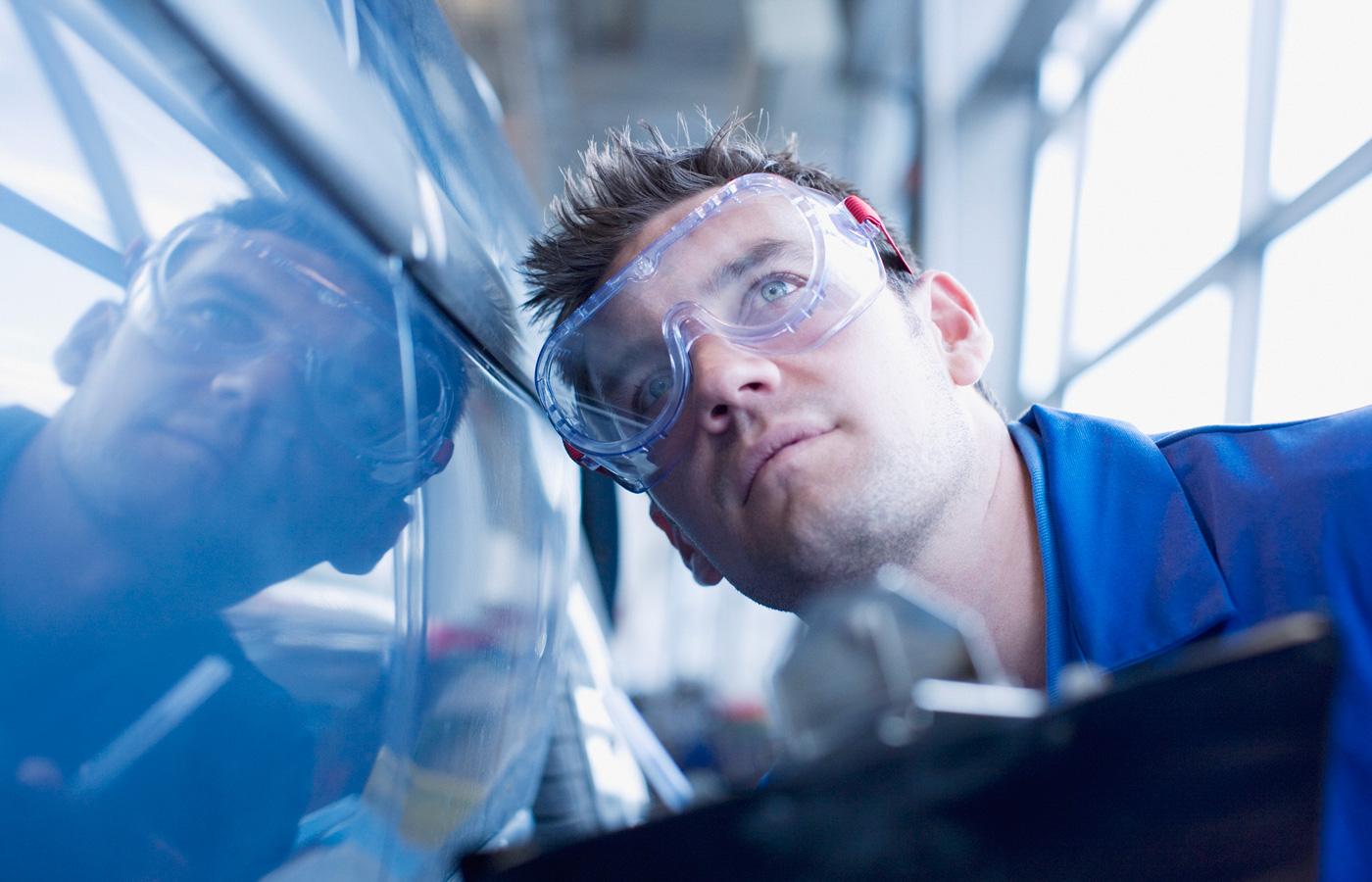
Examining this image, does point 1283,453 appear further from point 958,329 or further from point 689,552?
point 689,552

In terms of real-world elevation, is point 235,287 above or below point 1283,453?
above

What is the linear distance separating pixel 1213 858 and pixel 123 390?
0.48m

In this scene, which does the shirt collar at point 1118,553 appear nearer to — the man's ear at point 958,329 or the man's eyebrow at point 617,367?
the man's ear at point 958,329

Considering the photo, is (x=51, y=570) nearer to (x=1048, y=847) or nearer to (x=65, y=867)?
(x=65, y=867)

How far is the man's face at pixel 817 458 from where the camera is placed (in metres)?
0.85

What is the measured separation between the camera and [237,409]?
0.42 m

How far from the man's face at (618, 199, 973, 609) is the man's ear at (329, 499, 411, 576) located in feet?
1.32

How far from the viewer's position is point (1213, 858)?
0.30 metres

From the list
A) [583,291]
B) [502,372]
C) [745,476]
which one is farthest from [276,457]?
[583,291]

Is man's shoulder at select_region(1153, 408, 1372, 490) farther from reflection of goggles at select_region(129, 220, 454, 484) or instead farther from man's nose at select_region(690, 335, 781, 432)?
reflection of goggles at select_region(129, 220, 454, 484)

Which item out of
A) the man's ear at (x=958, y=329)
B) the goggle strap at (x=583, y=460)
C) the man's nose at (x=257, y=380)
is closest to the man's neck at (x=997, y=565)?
the man's ear at (x=958, y=329)

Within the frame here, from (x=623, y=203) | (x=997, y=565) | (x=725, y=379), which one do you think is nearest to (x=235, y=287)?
(x=725, y=379)

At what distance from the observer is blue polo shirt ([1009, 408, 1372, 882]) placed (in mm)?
610

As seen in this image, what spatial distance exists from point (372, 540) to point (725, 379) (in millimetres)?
435
